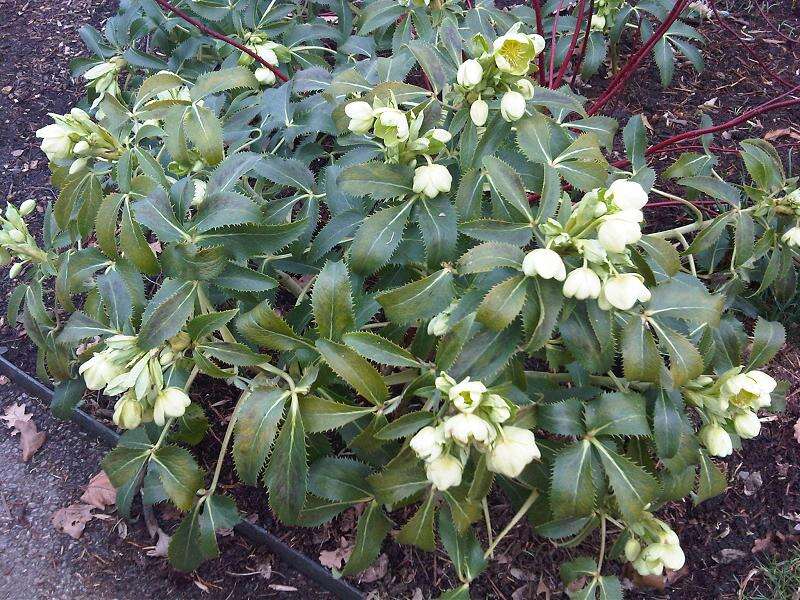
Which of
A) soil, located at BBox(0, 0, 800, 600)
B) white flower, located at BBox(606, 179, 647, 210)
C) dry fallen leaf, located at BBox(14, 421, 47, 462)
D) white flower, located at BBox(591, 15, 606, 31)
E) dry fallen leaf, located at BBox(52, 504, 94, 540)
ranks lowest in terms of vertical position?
soil, located at BBox(0, 0, 800, 600)

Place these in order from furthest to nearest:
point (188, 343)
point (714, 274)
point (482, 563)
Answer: point (714, 274), point (482, 563), point (188, 343)

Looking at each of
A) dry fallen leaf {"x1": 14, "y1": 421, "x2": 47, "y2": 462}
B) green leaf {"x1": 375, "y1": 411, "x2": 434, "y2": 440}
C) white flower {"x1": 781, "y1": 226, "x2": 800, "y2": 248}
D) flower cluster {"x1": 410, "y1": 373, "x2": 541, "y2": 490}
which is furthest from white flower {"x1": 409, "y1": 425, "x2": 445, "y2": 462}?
dry fallen leaf {"x1": 14, "y1": 421, "x2": 47, "y2": 462}

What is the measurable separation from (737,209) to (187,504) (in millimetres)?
1605

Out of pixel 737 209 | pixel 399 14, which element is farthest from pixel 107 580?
pixel 737 209

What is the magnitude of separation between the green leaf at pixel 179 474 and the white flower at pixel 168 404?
228mm

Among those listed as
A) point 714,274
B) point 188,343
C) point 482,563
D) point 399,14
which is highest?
point 399,14

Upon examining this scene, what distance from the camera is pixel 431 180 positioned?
4.16 ft

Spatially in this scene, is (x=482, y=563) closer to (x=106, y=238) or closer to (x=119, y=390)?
(x=119, y=390)

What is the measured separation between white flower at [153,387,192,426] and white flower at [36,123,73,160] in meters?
0.58

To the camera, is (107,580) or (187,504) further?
(107,580)

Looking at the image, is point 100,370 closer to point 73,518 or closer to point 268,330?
point 268,330

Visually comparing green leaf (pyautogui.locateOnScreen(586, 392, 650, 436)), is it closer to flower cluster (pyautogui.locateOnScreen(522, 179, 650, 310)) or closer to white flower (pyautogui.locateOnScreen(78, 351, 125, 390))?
flower cluster (pyautogui.locateOnScreen(522, 179, 650, 310))

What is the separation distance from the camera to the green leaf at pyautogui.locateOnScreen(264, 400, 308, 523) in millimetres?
1275

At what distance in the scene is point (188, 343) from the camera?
135cm
